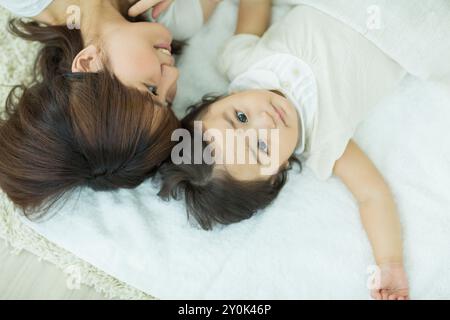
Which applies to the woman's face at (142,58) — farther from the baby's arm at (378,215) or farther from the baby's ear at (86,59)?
the baby's arm at (378,215)

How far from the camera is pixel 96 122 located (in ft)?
3.09

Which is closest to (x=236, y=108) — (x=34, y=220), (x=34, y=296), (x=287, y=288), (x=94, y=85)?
(x=94, y=85)

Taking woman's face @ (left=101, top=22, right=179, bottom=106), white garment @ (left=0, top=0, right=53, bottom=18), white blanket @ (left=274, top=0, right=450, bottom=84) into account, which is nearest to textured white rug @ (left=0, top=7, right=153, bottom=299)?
white garment @ (left=0, top=0, right=53, bottom=18)

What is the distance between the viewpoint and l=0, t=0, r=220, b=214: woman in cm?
95

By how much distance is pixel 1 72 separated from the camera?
1.21 m

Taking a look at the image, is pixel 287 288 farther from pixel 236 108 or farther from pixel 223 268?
pixel 236 108

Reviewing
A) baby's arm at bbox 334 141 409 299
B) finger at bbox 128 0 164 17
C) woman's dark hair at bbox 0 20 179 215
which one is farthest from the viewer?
finger at bbox 128 0 164 17

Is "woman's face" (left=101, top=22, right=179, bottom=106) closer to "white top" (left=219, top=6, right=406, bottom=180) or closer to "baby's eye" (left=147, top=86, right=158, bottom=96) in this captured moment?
"baby's eye" (left=147, top=86, right=158, bottom=96)

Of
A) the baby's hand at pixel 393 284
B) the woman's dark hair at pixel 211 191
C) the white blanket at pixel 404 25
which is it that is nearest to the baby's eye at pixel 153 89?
the woman's dark hair at pixel 211 191

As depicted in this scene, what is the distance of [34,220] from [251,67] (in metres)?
0.64

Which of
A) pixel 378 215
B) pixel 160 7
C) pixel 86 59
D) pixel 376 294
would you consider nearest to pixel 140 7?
pixel 160 7

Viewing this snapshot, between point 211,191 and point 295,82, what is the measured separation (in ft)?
1.07

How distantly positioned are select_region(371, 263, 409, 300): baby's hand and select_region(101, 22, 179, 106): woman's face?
629 millimetres

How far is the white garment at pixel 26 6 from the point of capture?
3.69ft
